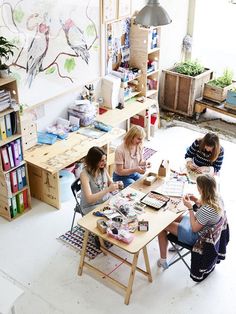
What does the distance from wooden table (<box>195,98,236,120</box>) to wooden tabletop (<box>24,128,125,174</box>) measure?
219 centimetres

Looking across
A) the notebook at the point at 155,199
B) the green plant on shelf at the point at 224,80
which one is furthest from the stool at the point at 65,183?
the green plant on shelf at the point at 224,80

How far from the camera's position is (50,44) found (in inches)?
200

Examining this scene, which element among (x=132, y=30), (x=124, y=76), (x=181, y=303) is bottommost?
(x=181, y=303)

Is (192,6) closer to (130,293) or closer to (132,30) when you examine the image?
(132,30)

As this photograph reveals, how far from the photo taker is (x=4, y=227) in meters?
4.82

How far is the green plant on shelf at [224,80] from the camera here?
23.5ft

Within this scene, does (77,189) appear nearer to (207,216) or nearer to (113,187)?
(113,187)

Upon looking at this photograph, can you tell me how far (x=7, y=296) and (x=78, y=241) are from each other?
1429 mm

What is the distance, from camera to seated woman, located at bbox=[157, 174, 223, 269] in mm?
3727

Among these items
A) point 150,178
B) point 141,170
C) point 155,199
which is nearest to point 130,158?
point 141,170

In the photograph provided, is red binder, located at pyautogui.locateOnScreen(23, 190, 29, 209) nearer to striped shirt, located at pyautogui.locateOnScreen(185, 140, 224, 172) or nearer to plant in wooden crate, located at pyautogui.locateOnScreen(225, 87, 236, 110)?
striped shirt, located at pyautogui.locateOnScreen(185, 140, 224, 172)

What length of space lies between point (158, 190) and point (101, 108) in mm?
2286

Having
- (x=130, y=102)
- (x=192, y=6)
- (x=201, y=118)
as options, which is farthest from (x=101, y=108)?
(x=192, y=6)

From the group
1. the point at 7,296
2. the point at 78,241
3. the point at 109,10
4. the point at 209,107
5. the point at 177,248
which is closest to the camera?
the point at 7,296
